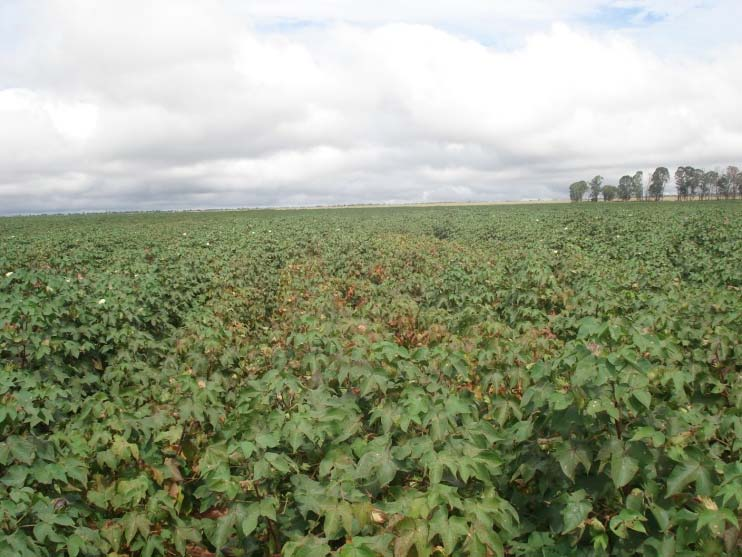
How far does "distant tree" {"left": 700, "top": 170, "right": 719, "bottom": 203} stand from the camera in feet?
389

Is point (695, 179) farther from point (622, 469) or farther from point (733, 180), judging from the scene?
point (622, 469)

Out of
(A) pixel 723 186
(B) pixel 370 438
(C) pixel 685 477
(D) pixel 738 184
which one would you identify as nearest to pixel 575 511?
(C) pixel 685 477

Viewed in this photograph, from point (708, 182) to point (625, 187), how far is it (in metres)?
18.2

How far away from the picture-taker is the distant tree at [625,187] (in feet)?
426

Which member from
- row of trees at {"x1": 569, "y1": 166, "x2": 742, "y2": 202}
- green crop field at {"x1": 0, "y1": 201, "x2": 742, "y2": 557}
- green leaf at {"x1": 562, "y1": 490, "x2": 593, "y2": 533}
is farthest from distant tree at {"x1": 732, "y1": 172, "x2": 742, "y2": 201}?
green leaf at {"x1": 562, "y1": 490, "x2": 593, "y2": 533}

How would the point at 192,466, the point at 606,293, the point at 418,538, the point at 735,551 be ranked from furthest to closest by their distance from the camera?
the point at 606,293
the point at 192,466
the point at 418,538
the point at 735,551

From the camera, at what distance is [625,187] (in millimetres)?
130750

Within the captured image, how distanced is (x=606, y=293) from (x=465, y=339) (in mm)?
2847

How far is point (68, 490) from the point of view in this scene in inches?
128

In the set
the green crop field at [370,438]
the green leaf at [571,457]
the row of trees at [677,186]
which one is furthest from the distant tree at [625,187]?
the green leaf at [571,457]

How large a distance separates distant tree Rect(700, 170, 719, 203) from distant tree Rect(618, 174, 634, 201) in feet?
51.1

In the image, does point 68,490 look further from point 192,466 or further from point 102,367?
point 102,367

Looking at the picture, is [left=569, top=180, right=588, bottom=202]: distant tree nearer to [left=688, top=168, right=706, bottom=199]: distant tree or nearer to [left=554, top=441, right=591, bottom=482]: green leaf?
[left=688, top=168, right=706, bottom=199]: distant tree

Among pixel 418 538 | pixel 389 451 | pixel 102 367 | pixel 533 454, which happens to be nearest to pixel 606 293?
pixel 533 454
